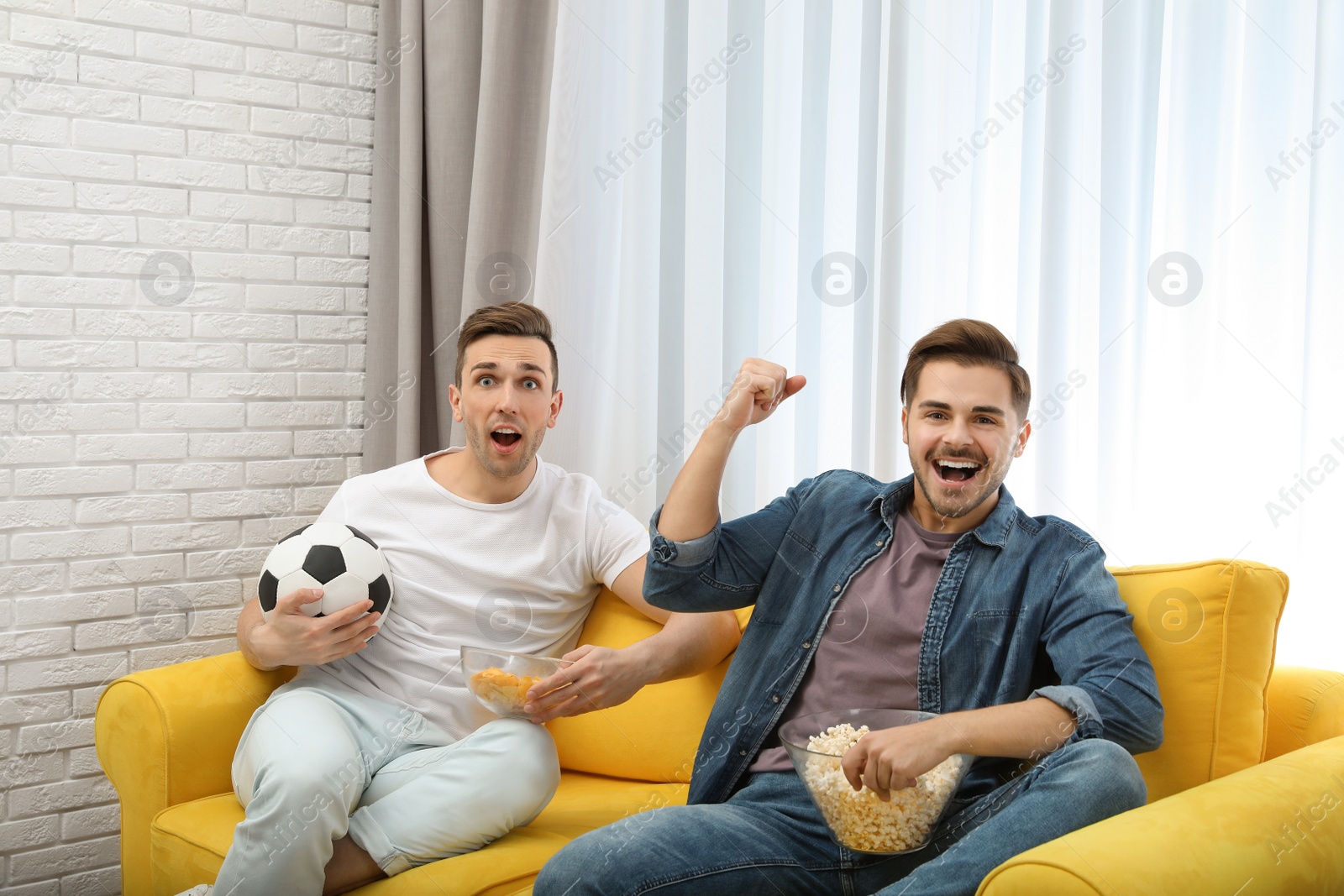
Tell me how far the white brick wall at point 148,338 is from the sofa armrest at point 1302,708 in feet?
7.31

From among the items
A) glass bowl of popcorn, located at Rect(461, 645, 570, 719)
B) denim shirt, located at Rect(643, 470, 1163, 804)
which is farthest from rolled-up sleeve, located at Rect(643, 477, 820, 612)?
glass bowl of popcorn, located at Rect(461, 645, 570, 719)

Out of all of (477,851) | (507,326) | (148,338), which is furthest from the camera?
(148,338)

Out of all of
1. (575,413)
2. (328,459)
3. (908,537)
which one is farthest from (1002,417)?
(328,459)

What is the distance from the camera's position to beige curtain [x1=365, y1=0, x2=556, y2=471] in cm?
277

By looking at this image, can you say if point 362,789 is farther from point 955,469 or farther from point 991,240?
point 991,240

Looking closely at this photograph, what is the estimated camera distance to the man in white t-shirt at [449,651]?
1689mm

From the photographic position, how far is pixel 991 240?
2217mm

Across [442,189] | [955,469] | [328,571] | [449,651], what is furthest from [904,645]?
[442,189]

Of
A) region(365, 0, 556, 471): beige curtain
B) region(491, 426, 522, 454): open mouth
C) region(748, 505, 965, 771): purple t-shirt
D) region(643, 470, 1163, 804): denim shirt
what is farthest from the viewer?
region(365, 0, 556, 471): beige curtain

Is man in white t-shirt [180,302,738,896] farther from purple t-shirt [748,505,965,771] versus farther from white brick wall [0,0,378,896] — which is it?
white brick wall [0,0,378,896]

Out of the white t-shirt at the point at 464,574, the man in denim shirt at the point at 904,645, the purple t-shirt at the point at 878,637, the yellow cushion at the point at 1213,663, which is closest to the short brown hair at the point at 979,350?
the man in denim shirt at the point at 904,645

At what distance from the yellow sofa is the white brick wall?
0.66m

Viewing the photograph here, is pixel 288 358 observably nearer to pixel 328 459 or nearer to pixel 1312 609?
pixel 328 459

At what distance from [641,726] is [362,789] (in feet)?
1.73
